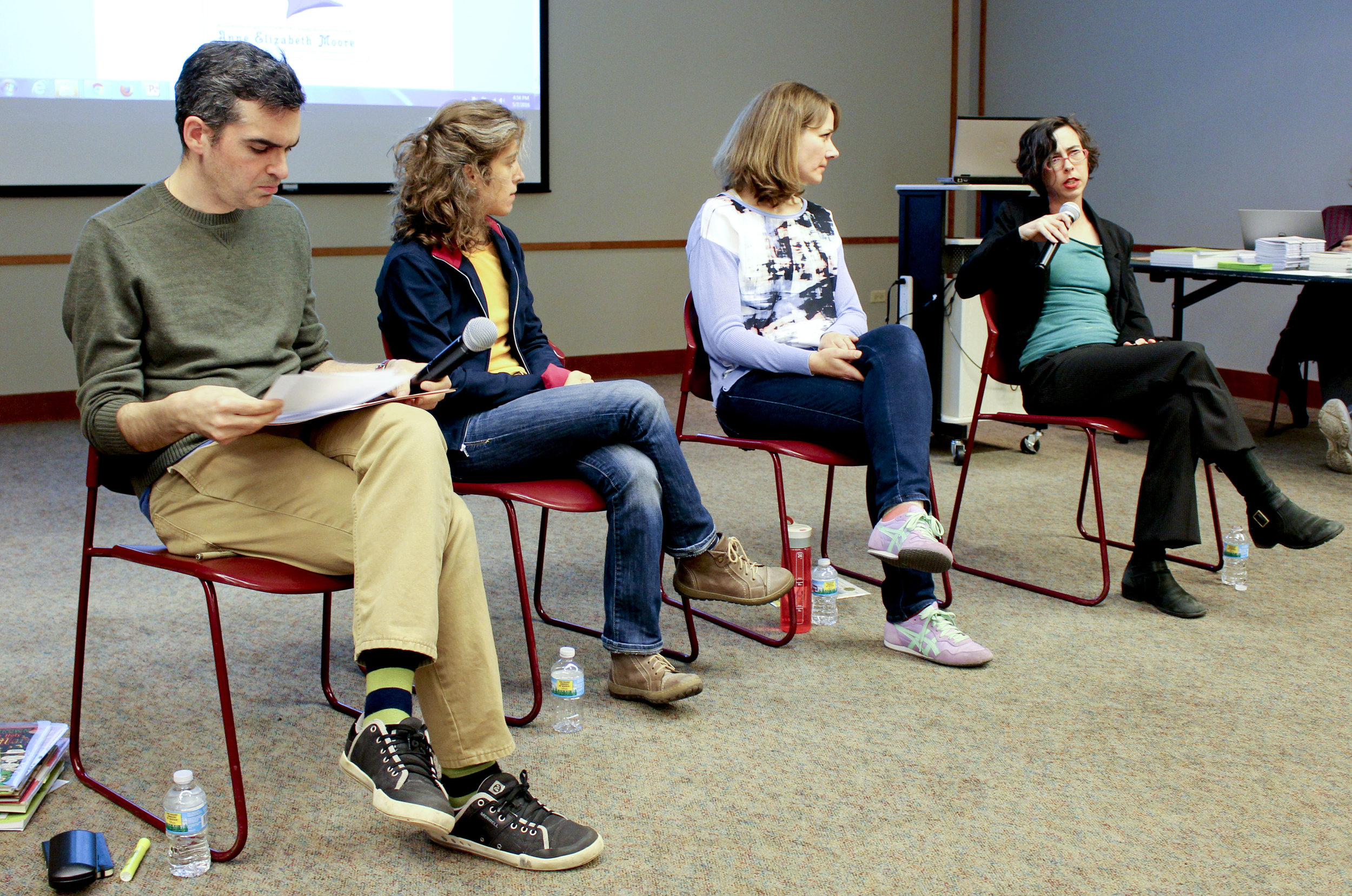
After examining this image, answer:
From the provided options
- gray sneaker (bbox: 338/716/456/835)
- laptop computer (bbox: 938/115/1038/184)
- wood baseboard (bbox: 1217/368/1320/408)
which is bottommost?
gray sneaker (bbox: 338/716/456/835)

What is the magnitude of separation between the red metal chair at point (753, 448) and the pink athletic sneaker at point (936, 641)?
0.20m

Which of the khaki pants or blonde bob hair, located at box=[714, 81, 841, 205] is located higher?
blonde bob hair, located at box=[714, 81, 841, 205]

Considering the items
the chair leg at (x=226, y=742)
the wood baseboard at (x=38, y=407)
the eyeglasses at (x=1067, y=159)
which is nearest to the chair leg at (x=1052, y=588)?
the eyeglasses at (x=1067, y=159)

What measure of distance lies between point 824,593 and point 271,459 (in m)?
1.34

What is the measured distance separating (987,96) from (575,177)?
2608 millimetres

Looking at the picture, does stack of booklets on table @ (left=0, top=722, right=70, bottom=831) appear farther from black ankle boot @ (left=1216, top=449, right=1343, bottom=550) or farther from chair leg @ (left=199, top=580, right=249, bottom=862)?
black ankle boot @ (left=1216, top=449, right=1343, bottom=550)

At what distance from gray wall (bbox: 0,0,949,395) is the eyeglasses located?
3224mm

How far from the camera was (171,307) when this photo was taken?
1661 mm

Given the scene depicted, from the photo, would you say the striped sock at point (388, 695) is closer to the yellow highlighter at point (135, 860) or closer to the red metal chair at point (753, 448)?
the yellow highlighter at point (135, 860)

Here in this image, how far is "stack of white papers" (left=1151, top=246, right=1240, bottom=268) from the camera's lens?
12.6 ft

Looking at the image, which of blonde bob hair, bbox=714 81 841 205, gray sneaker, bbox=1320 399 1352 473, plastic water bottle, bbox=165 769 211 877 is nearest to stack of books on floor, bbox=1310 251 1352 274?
gray sneaker, bbox=1320 399 1352 473

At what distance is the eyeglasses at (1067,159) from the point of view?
2857 millimetres

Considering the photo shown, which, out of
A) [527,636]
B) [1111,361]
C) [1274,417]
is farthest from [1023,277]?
[1274,417]

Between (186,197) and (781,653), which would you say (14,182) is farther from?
(781,653)
